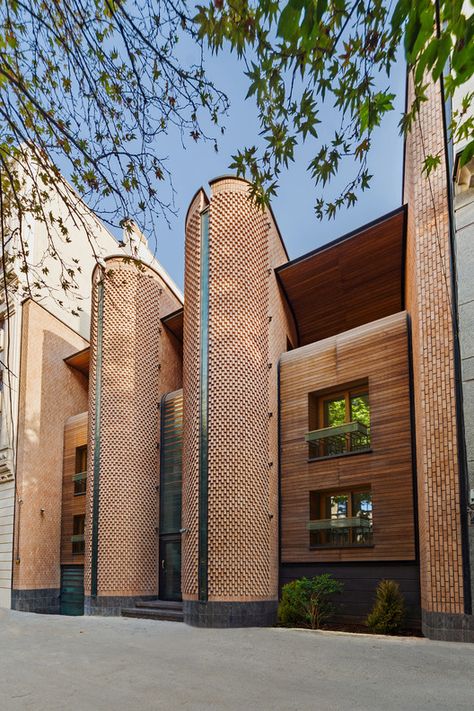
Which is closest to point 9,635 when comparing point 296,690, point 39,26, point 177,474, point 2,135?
point 177,474

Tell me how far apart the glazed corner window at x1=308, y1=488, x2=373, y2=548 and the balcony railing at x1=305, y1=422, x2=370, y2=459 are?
898 mm

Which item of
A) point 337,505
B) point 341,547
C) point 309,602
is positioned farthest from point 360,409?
point 309,602

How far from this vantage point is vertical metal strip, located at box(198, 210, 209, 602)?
12.5 meters

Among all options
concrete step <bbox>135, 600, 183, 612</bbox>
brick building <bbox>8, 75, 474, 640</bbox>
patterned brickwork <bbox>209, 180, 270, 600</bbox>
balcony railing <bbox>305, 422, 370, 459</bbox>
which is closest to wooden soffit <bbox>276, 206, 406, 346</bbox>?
brick building <bbox>8, 75, 474, 640</bbox>

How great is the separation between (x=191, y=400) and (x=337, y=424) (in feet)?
11.7

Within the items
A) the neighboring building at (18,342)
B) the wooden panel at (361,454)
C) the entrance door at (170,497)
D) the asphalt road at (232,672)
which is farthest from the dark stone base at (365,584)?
the neighboring building at (18,342)

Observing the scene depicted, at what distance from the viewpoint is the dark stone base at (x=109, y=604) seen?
51.2 feet

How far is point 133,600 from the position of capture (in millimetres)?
15773

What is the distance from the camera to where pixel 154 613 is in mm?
14484

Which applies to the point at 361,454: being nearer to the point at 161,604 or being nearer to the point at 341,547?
the point at 341,547

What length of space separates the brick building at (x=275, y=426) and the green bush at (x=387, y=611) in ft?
1.29

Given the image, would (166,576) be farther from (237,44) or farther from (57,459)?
(237,44)

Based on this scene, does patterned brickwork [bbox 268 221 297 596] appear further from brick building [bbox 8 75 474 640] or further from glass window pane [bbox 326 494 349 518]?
glass window pane [bbox 326 494 349 518]

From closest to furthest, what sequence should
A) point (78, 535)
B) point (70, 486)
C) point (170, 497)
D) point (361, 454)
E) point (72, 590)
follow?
point (361, 454) → point (170, 497) → point (72, 590) → point (78, 535) → point (70, 486)
